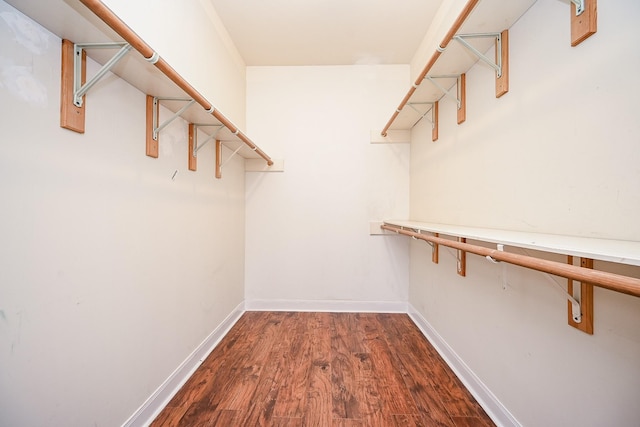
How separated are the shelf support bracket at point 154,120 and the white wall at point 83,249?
0.04 m

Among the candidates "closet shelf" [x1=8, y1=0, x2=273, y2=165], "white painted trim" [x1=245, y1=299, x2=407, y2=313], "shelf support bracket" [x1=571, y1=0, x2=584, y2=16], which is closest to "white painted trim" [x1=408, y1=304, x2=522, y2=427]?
"white painted trim" [x1=245, y1=299, x2=407, y2=313]

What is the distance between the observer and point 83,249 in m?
0.94

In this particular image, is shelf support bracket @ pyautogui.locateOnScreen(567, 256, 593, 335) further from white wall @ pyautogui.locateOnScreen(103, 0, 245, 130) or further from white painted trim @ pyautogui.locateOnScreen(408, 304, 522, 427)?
white wall @ pyautogui.locateOnScreen(103, 0, 245, 130)

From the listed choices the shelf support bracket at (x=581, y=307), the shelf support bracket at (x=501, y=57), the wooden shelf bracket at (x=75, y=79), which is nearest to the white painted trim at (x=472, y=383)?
the shelf support bracket at (x=581, y=307)

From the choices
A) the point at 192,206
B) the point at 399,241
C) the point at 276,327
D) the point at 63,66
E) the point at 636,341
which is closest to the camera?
the point at 636,341

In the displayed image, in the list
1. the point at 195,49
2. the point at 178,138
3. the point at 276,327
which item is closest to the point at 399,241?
the point at 276,327

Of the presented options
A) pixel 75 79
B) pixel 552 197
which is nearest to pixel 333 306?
pixel 552 197

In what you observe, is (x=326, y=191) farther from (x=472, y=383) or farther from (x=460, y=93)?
(x=472, y=383)

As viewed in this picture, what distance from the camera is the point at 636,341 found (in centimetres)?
71

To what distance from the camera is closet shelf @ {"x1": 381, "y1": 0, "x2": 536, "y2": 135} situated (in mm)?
1054

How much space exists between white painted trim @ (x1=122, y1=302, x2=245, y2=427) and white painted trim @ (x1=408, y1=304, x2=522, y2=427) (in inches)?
65.8

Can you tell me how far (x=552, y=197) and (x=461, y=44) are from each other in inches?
32.0

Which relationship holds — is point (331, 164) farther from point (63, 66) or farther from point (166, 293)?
point (63, 66)

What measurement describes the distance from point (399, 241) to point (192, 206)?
1923 mm
